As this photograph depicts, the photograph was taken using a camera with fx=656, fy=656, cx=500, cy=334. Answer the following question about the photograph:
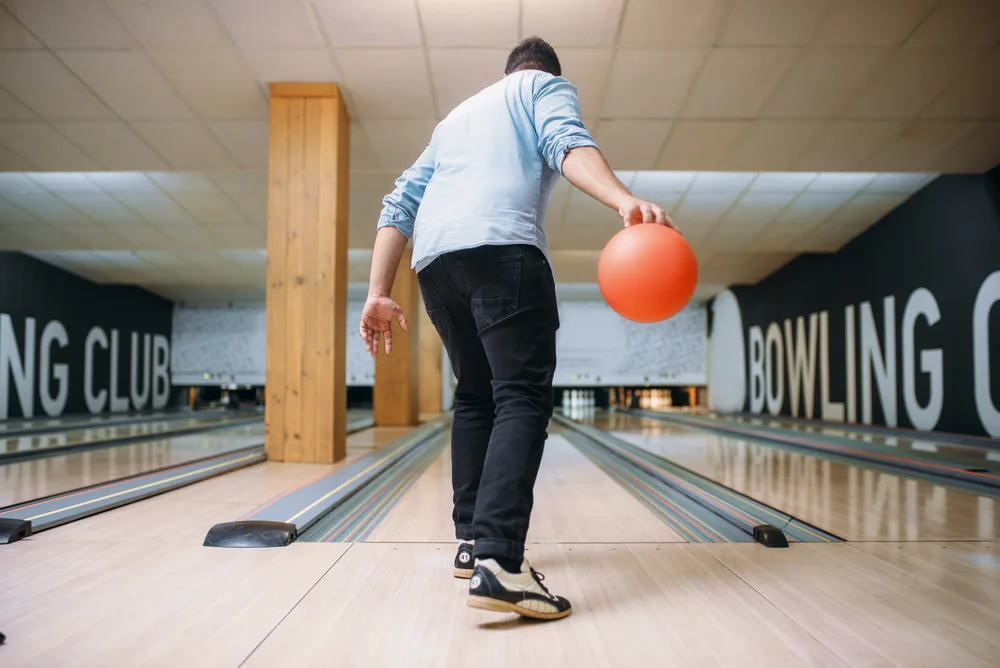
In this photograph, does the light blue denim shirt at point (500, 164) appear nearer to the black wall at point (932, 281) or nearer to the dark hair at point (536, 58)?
the dark hair at point (536, 58)

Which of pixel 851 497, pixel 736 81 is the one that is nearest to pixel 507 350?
pixel 851 497

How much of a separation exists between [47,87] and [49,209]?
11.8 feet

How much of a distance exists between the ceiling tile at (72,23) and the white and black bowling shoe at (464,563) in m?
3.33

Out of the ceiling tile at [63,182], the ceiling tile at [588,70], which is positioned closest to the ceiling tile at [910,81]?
the ceiling tile at [588,70]

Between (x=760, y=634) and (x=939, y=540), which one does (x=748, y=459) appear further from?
(x=760, y=634)

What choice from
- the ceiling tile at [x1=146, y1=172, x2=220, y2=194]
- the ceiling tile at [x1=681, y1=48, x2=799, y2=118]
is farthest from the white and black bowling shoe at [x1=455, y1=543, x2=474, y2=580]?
the ceiling tile at [x1=146, y1=172, x2=220, y2=194]

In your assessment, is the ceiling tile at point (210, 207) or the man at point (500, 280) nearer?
the man at point (500, 280)

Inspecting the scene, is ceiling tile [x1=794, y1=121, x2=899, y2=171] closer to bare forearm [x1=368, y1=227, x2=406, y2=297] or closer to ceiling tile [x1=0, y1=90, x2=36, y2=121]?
bare forearm [x1=368, y1=227, x2=406, y2=297]

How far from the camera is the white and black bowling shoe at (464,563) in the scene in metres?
1.50

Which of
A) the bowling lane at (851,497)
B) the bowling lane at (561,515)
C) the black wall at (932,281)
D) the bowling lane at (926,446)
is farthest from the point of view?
the black wall at (932,281)

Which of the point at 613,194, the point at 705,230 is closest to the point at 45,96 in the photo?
the point at 613,194

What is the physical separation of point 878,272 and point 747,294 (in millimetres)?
3941

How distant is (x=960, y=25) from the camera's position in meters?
3.47

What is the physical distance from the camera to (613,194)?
123 cm
